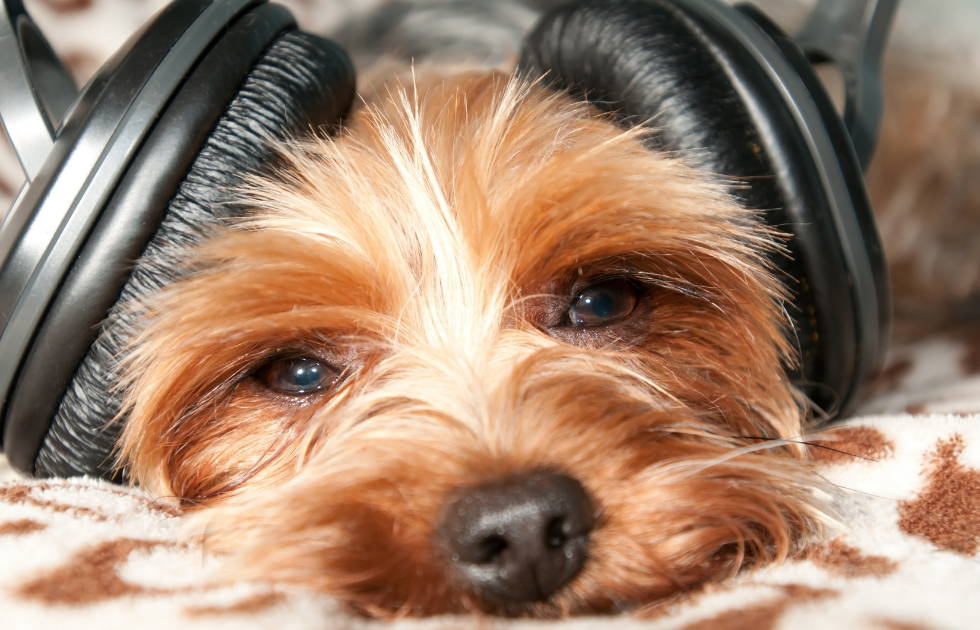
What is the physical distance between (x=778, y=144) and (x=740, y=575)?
81cm

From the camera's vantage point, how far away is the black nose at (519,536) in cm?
121

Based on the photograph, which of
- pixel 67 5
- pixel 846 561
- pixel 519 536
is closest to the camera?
pixel 519 536

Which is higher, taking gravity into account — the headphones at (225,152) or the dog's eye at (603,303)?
the headphones at (225,152)

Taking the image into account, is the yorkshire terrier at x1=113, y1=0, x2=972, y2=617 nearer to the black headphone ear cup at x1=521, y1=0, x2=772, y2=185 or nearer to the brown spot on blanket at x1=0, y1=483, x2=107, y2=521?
the black headphone ear cup at x1=521, y1=0, x2=772, y2=185

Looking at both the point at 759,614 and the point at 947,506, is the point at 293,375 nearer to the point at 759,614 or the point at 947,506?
the point at 759,614

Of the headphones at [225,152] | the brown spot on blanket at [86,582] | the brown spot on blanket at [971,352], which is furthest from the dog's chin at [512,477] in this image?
the brown spot on blanket at [971,352]

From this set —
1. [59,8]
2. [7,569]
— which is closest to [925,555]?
[7,569]

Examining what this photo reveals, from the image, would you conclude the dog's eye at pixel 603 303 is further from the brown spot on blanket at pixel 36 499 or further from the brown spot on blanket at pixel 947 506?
the brown spot on blanket at pixel 36 499

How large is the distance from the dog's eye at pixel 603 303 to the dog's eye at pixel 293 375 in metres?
0.49

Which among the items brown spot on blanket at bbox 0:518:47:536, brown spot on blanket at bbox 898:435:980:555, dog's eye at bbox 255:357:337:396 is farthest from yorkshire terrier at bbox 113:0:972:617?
brown spot on blanket at bbox 0:518:47:536

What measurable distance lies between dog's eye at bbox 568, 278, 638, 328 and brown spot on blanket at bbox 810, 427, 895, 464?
420mm

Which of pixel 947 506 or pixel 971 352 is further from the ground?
pixel 947 506

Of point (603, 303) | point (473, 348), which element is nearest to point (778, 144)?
point (603, 303)

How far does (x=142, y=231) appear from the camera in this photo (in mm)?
1523
